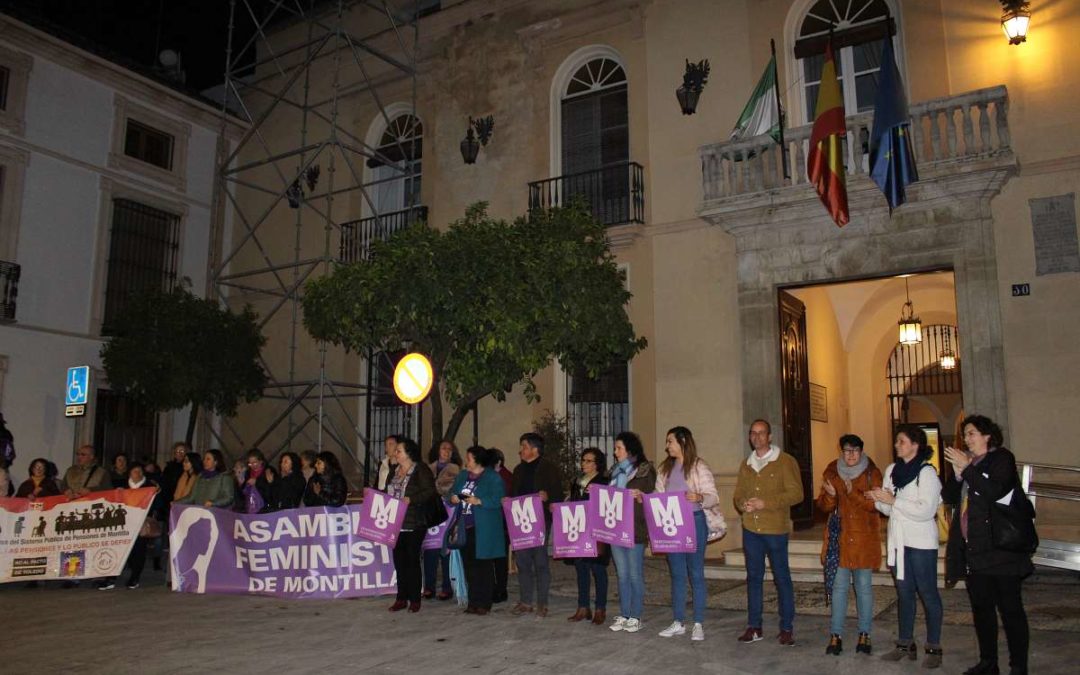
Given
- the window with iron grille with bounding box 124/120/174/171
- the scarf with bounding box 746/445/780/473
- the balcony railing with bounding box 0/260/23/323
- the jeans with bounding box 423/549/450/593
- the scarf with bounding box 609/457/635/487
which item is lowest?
the jeans with bounding box 423/549/450/593

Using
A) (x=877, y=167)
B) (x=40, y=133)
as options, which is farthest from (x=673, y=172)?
(x=40, y=133)

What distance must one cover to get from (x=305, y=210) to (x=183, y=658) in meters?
12.5

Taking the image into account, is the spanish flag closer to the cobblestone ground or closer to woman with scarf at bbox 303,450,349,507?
the cobblestone ground

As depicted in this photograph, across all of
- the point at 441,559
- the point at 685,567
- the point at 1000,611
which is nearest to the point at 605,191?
the point at 441,559

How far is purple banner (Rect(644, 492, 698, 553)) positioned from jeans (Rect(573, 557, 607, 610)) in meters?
0.85

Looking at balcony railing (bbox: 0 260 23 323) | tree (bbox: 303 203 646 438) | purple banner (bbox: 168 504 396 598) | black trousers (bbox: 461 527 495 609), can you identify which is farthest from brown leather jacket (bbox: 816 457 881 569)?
balcony railing (bbox: 0 260 23 323)

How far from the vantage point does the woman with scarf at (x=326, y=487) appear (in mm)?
9586

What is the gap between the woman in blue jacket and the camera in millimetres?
8039

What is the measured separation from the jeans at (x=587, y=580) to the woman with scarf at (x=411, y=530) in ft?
5.25

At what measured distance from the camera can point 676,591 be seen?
272 inches

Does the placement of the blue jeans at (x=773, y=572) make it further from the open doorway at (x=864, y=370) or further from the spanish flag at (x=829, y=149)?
the spanish flag at (x=829, y=149)

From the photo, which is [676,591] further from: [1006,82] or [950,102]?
[1006,82]

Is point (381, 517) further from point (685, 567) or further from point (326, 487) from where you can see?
point (685, 567)

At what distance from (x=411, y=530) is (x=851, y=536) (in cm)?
410
